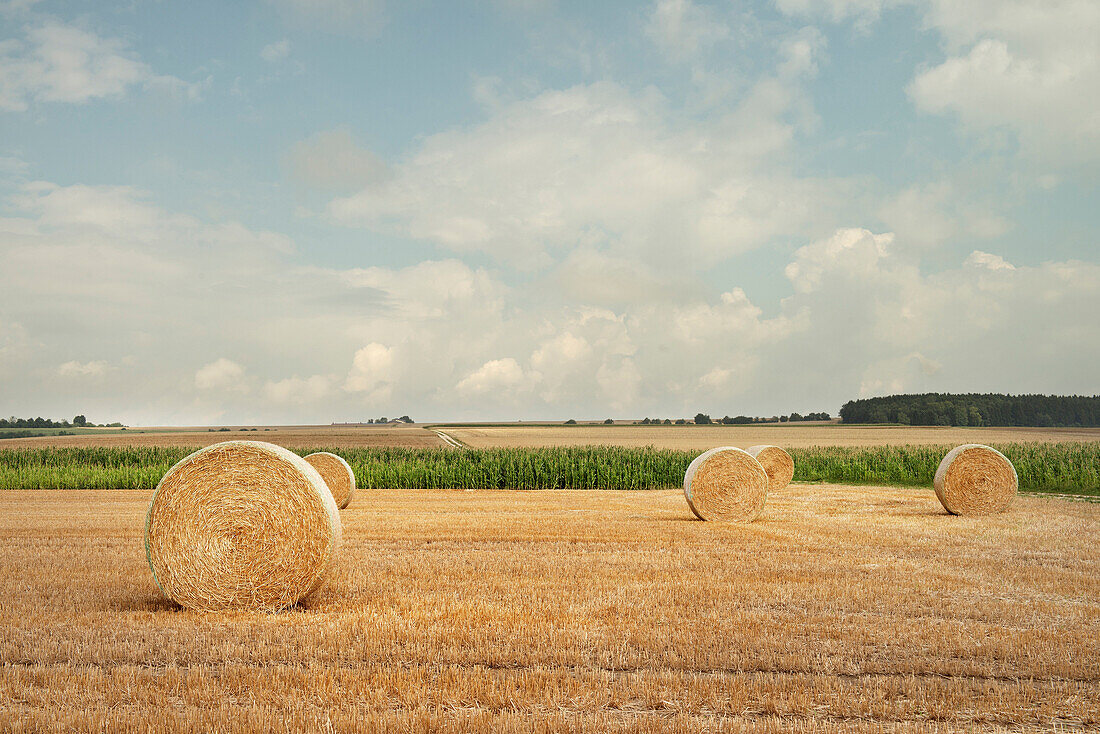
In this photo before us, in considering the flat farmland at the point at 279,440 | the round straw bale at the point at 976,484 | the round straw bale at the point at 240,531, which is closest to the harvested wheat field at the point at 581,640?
the round straw bale at the point at 240,531

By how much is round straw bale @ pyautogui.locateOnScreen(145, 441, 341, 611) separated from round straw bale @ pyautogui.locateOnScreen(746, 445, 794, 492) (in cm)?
1812

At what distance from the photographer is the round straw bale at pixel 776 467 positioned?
24.1 m

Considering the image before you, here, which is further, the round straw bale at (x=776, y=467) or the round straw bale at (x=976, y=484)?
the round straw bale at (x=776, y=467)

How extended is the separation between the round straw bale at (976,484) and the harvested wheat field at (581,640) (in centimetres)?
529

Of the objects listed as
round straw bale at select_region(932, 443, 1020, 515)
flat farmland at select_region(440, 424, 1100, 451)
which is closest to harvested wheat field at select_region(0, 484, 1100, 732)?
round straw bale at select_region(932, 443, 1020, 515)

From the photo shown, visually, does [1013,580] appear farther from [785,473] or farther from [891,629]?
[785,473]

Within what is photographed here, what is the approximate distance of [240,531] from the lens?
8047mm

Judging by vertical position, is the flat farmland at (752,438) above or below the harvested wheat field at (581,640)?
above

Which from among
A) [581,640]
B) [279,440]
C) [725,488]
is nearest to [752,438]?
[279,440]

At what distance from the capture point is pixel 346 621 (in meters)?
7.02

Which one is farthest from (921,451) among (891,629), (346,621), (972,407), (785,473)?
(972,407)

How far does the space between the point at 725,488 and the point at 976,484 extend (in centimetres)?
582

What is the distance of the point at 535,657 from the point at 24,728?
3.25m

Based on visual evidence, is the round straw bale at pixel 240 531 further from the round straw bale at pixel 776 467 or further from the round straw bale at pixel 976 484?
the round straw bale at pixel 776 467
